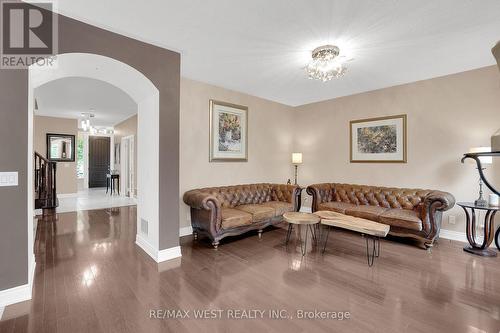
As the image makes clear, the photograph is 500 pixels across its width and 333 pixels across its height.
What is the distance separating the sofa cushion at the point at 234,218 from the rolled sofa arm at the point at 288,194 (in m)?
1.24

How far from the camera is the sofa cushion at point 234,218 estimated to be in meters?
3.57

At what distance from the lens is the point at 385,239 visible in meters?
3.97

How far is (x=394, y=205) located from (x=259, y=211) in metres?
2.46

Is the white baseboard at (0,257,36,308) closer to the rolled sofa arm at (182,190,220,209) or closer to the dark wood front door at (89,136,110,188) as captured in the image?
the rolled sofa arm at (182,190,220,209)

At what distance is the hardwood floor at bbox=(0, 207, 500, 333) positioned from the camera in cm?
189

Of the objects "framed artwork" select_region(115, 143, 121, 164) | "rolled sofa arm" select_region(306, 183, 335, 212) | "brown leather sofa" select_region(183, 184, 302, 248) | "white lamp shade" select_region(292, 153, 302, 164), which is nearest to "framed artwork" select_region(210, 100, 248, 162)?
"brown leather sofa" select_region(183, 184, 302, 248)

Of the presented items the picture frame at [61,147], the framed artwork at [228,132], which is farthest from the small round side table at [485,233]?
the picture frame at [61,147]

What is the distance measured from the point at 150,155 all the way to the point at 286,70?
2.49 meters

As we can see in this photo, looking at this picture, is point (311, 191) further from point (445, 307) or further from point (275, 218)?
point (445, 307)

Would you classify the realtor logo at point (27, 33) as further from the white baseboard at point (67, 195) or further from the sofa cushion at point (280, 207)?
the white baseboard at point (67, 195)

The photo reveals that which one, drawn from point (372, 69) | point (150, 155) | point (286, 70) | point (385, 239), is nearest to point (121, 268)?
point (150, 155)

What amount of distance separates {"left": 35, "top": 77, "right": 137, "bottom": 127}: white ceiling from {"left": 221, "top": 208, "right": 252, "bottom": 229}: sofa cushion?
Result: 3.40 metres

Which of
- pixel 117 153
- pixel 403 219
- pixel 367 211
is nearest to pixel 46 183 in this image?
pixel 117 153

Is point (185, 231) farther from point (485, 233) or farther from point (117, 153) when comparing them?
point (117, 153)
